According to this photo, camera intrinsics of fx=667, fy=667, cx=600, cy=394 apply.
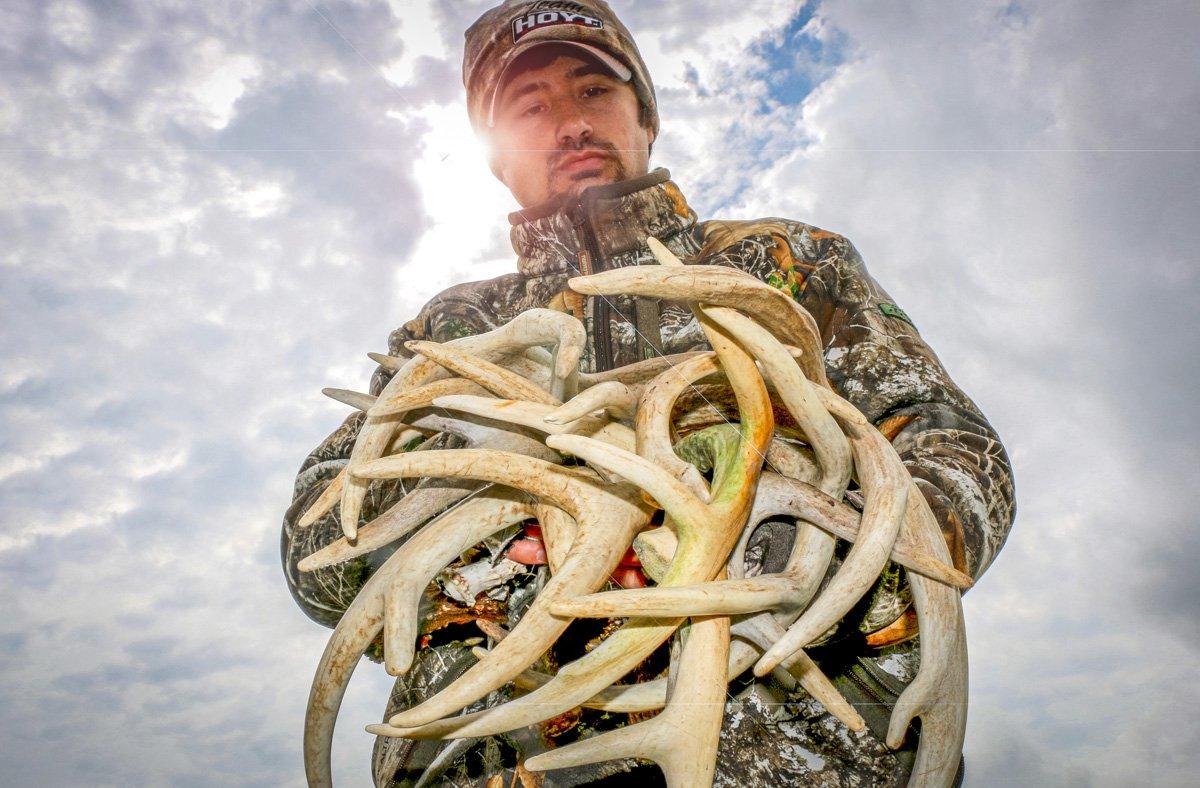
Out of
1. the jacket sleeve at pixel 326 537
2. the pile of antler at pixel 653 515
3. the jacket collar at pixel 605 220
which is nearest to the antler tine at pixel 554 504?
the pile of antler at pixel 653 515

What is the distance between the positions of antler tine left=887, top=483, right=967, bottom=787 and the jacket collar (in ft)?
5.59

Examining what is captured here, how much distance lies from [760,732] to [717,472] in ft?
3.06

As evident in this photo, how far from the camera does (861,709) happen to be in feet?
5.13

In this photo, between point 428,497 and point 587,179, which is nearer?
point 428,497

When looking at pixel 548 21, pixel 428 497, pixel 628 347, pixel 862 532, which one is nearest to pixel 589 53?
pixel 548 21

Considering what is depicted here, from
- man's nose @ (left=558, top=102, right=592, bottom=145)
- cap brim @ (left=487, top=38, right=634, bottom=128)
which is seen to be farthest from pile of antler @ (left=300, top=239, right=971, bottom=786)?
cap brim @ (left=487, top=38, right=634, bottom=128)

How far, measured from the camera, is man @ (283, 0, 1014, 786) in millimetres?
1558

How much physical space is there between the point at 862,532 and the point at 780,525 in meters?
0.22

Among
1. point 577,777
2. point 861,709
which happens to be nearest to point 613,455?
point 861,709

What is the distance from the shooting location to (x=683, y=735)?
3.31 feet

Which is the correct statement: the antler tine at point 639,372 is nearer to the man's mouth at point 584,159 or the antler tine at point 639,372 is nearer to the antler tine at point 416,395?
the antler tine at point 416,395

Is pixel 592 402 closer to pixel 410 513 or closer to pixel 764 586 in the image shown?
pixel 764 586

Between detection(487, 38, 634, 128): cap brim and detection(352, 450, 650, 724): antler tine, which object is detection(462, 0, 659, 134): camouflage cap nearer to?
detection(487, 38, 634, 128): cap brim

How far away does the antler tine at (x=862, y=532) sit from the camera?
3.25 feet
